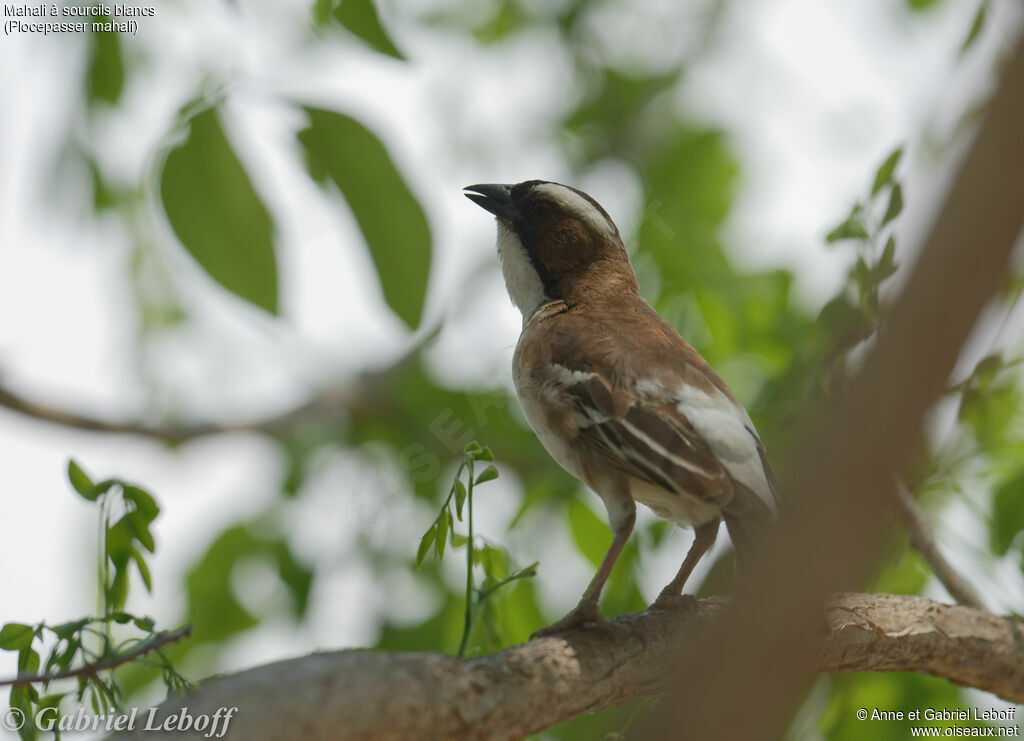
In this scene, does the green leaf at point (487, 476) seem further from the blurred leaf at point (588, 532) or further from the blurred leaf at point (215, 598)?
the blurred leaf at point (215, 598)

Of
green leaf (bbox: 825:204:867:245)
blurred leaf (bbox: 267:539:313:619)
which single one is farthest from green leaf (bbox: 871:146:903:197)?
blurred leaf (bbox: 267:539:313:619)

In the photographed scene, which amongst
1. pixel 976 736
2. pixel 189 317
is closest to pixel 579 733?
pixel 976 736

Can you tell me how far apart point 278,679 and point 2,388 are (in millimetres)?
4039

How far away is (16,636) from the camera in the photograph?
101 inches

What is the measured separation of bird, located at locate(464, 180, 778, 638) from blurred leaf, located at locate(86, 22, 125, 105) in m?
1.94

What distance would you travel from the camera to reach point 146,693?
5195 millimetres

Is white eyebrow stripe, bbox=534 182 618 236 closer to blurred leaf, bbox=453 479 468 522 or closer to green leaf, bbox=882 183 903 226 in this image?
green leaf, bbox=882 183 903 226

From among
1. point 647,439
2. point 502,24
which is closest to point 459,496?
point 647,439

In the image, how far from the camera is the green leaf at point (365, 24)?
2424mm

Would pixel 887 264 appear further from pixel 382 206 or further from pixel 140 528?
pixel 140 528

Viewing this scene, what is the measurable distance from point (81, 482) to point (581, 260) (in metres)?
3.14

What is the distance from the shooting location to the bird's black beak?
18.3ft

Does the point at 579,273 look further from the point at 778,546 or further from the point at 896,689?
the point at 778,546

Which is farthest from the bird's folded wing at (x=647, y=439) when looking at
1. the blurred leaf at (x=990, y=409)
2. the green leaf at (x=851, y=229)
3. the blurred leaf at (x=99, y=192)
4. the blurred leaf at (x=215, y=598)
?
the blurred leaf at (x=215, y=598)
